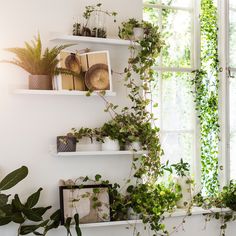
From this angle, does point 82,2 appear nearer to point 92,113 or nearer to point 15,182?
point 92,113

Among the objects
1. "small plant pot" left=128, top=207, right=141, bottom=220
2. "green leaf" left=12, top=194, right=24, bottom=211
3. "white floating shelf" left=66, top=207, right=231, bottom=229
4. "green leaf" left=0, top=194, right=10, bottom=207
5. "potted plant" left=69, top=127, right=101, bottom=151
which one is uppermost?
"potted plant" left=69, top=127, right=101, bottom=151

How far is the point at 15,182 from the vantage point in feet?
11.9

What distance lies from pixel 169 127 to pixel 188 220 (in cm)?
83

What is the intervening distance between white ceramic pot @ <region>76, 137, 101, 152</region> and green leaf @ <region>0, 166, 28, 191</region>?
20.0 inches

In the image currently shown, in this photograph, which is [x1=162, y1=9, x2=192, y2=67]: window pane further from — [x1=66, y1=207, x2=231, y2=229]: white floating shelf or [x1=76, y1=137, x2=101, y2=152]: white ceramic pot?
[x1=66, y1=207, x2=231, y2=229]: white floating shelf

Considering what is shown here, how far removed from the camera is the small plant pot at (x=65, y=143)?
12.8ft

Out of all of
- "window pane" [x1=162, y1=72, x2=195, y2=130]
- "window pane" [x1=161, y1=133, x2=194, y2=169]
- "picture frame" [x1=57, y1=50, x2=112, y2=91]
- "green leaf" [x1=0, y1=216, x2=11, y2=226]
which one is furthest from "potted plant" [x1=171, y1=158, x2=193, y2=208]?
"green leaf" [x1=0, y1=216, x2=11, y2=226]

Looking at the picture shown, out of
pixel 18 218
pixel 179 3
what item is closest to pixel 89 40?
pixel 179 3

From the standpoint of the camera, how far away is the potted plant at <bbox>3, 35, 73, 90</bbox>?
12.4 feet

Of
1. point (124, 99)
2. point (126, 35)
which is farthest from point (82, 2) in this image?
point (124, 99)

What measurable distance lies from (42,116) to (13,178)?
1.87 feet

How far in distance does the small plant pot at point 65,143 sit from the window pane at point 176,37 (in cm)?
132

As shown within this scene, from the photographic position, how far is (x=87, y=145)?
4.09 metres

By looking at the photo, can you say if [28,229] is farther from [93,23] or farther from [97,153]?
[93,23]
